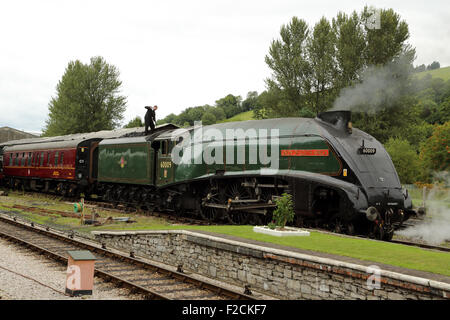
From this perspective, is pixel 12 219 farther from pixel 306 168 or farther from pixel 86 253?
pixel 306 168

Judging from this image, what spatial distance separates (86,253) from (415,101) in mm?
22342

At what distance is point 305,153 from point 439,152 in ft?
58.6

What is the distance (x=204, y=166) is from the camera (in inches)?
601

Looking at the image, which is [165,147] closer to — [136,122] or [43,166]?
[43,166]

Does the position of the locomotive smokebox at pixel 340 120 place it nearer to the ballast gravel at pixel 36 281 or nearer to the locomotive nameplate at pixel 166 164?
the ballast gravel at pixel 36 281

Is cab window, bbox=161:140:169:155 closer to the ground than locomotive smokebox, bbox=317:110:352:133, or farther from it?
closer to the ground

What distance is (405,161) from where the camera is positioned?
95.6 ft

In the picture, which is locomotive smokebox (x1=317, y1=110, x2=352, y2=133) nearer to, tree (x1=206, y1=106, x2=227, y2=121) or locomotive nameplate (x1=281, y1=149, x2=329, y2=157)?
locomotive nameplate (x1=281, y1=149, x2=329, y2=157)

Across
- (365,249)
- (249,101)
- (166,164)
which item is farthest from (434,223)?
(249,101)

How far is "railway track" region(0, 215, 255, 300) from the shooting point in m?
7.91

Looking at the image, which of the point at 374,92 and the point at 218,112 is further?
the point at 218,112

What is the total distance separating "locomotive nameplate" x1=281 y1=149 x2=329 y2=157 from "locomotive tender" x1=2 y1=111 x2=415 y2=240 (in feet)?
0.09

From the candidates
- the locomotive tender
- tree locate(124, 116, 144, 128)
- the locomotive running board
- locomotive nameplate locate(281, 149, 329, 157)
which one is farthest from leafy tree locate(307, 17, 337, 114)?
tree locate(124, 116, 144, 128)

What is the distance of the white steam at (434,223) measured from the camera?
13.9 metres
